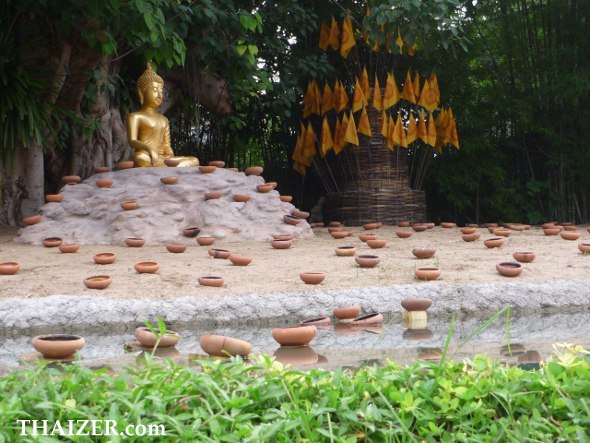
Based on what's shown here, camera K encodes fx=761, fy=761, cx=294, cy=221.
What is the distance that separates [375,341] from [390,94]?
5270 millimetres

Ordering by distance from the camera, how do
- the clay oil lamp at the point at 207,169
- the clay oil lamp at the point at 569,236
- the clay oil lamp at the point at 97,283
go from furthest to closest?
the clay oil lamp at the point at 207,169 < the clay oil lamp at the point at 569,236 < the clay oil lamp at the point at 97,283

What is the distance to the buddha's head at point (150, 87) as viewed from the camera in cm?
665

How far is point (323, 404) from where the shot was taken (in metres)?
1.53

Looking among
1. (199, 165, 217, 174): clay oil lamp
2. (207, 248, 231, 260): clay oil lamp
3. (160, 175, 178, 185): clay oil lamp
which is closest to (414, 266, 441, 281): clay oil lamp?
(207, 248, 231, 260): clay oil lamp

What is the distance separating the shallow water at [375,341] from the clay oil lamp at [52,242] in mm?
2366

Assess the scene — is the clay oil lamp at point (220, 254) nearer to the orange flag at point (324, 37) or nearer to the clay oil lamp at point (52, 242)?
the clay oil lamp at point (52, 242)

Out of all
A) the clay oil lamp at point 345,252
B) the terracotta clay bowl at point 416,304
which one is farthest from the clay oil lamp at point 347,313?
the clay oil lamp at point 345,252

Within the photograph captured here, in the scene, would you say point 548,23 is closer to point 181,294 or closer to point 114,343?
point 181,294

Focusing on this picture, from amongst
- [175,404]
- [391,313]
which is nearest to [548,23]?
[391,313]

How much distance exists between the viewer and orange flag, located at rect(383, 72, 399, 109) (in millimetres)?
7613

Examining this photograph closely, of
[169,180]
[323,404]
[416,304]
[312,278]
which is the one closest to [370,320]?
[416,304]

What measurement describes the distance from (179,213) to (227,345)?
3.79 meters

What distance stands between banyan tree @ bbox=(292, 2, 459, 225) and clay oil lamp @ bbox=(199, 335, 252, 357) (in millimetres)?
5643

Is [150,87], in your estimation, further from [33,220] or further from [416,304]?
[416,304]
